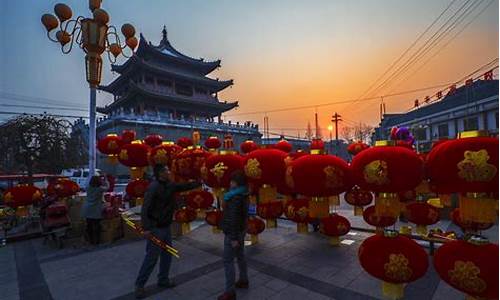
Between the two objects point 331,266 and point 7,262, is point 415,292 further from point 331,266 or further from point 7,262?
point 7,262

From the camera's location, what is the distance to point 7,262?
537 centimetres

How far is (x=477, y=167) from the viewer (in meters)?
2.28

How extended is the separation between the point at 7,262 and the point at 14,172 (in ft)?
41.9

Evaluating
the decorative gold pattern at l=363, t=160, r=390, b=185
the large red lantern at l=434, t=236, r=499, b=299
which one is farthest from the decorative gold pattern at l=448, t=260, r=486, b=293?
the decorative gold pattern at l=363, t=160, r=390, b=185

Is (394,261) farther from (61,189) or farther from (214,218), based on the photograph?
(61,189)

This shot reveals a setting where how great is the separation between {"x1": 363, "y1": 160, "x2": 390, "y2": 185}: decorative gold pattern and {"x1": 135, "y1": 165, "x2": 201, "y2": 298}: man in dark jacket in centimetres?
245

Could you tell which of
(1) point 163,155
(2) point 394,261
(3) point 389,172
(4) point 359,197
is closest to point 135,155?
(1) point 163,155

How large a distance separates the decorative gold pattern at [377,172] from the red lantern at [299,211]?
75.4 inches

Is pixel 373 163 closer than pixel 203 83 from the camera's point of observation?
Yes

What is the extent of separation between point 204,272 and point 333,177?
8.50 feet

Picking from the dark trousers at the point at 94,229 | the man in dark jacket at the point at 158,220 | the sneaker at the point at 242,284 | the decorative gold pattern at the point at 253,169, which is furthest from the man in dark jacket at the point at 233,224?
the dark trousers at the point at 94,229

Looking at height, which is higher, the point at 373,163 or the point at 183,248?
the point at 373,163

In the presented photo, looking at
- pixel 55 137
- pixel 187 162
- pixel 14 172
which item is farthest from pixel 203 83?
pixel 187 162

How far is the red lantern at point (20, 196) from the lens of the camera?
6066 mm
